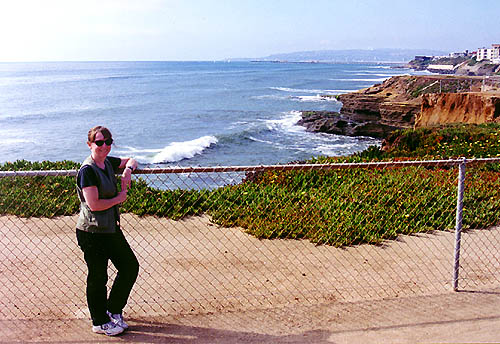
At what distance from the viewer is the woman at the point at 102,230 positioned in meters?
4.07

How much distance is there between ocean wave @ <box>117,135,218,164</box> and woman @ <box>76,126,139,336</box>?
870 inches

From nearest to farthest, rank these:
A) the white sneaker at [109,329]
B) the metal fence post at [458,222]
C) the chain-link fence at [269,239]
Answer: the white sneaker at [109,329] → the metal fence post at [458,222] → the chain-link fence at [269,239]

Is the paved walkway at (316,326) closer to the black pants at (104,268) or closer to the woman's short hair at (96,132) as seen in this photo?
the black pants at (104,268)

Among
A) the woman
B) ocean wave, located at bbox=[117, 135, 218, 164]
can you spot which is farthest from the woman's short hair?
ocean wave, located at bbox=[117, 135, 218, 164]

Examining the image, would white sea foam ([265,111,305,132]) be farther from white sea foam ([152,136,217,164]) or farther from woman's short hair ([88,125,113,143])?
woman's short hair ([88,125,113,143])

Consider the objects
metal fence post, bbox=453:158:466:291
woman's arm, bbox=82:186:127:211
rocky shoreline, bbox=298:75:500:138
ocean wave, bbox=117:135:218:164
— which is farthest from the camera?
ocean wave, bbox=117:135:218:164

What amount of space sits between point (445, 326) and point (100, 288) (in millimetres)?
3274

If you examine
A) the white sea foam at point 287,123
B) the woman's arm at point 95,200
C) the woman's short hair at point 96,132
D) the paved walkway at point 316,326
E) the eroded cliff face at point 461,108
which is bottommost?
the white sea foam at point 287,123

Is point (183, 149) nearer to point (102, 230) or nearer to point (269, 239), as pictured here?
point (269, 239)

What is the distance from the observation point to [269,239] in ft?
24.4

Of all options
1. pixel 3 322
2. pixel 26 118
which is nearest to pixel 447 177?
pixel 3 322

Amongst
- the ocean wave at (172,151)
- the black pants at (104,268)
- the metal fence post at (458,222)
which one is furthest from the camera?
the ocean wave at (172,151)

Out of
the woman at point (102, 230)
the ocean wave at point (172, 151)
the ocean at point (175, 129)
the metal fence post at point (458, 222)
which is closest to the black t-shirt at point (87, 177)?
the woman at point (102, 230)

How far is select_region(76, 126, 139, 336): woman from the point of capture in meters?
4.07
